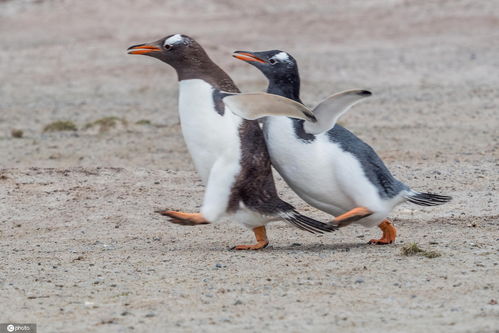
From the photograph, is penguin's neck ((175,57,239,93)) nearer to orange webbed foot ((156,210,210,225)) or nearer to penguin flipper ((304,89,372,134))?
penguin flipper ((304,89,372,134))

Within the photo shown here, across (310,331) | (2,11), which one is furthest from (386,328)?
(2,11)

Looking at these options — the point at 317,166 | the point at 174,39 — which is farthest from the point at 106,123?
the point at 317,166

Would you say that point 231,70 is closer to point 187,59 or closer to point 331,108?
point 187,59

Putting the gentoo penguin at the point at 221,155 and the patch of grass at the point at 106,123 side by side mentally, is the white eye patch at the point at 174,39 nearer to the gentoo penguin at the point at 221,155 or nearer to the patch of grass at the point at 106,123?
the gentoo penguin at the point at 221,155

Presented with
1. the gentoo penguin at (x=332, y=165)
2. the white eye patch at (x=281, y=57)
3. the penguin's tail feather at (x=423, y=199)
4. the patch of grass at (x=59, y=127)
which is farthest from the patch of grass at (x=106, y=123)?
the penguin's tail feather at (x=423, y=199)

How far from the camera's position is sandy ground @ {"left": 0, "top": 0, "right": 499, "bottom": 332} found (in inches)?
226

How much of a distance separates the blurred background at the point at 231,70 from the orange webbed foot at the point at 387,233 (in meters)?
3.58

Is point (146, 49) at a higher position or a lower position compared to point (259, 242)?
higher

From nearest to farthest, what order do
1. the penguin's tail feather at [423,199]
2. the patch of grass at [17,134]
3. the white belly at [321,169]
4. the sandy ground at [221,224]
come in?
the sandy ground at [221,224] → the white belly at [321,169] → the penguin's tail feather at [423,199] → the patch of grass at [17,134]

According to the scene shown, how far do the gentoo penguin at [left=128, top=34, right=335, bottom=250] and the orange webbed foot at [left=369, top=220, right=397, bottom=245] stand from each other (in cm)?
45

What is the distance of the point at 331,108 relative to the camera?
698 centimetres

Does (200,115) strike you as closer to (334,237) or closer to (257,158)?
(257,158)

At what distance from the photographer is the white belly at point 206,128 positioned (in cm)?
707

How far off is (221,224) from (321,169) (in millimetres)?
1680
